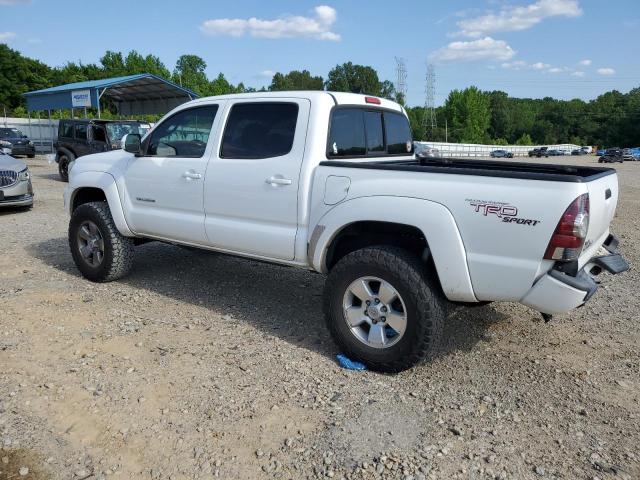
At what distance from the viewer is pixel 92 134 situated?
49.2 ft

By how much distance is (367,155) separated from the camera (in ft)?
15.0

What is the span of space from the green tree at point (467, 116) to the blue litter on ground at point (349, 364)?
100m

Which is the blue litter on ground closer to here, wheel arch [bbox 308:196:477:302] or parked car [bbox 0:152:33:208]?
wheel arch [bbox 308:196:477:302]

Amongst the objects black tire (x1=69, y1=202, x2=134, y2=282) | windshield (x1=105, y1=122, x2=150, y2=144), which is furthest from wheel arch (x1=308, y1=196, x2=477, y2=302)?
windshield (x1=105, y1=122, x2=150, y2=144)

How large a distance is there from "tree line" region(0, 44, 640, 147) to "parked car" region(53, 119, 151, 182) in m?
34.4

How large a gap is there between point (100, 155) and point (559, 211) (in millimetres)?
4755

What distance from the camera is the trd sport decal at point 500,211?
9.87ft

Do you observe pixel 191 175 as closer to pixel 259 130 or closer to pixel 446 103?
pixel 259 130

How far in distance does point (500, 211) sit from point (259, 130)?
2.16 m

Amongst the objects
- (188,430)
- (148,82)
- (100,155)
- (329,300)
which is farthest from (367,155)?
(148,82)

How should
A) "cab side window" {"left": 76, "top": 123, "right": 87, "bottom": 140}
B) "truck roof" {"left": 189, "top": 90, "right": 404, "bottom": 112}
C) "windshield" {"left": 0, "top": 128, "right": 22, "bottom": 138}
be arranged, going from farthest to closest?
"windshield" {"left": 0, "top": 128, "right": 22, "bottom": 138} < "cab side window" {"left": 76, "top": 123, "right": 87, "bottom": 140} < "truck roof" {"left": 189, "top": 90, "right": 404, "bottom": 112}

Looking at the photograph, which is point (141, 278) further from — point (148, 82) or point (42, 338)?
point (148, 82)

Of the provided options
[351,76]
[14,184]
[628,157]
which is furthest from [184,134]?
[351,76]

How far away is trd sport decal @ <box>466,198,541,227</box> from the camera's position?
3.01 meters
